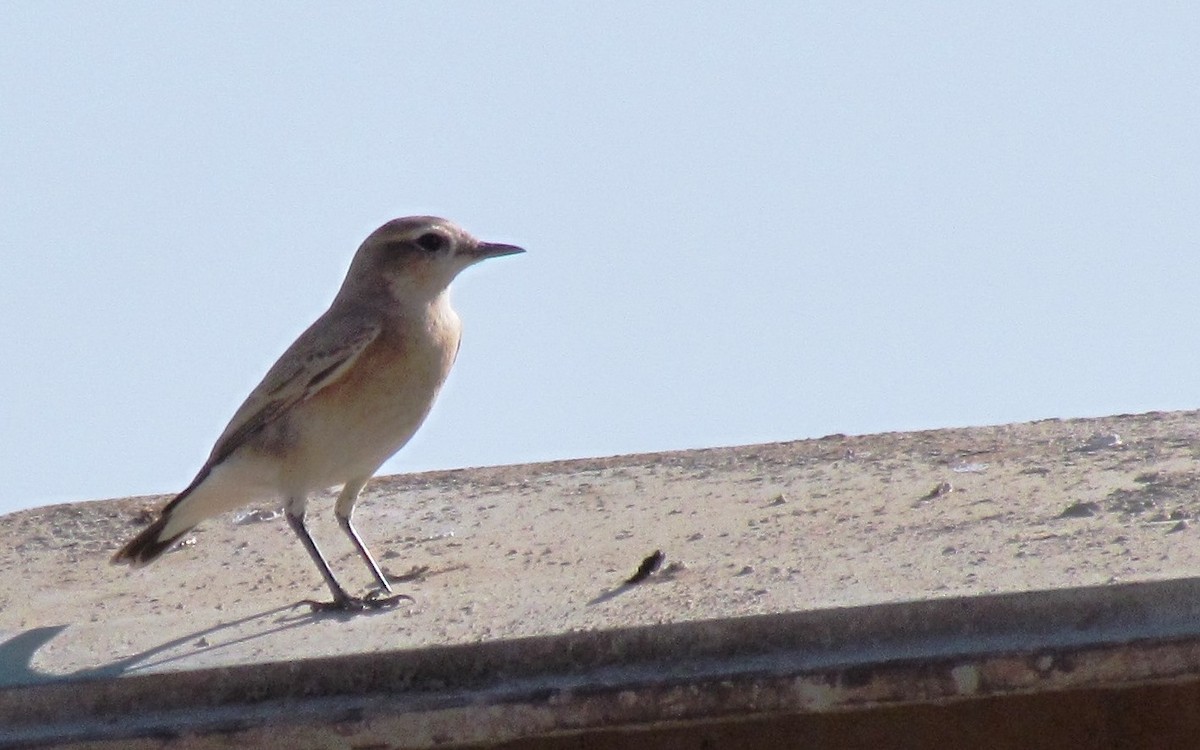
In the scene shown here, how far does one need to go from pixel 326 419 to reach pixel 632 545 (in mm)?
1475

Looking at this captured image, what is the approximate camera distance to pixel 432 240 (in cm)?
736

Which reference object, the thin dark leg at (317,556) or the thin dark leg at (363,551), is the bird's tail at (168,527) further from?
the thin dark leg at (363,551)

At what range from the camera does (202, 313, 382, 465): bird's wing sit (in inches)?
266

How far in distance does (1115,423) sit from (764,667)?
149 inches

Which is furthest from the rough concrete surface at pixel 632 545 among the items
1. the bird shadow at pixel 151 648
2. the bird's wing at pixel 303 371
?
the bird's wing at pixel 303 371

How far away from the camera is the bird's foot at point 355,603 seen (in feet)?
16.8

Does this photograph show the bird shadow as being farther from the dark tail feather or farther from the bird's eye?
the bird's eye

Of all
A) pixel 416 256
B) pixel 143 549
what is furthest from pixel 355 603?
pixel 416 256

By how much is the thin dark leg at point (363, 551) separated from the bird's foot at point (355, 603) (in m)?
0.36

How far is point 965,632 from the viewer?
3898 mm

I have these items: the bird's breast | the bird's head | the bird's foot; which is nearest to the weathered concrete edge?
the bird's foot

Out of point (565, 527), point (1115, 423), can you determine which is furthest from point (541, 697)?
point (1115, 423)

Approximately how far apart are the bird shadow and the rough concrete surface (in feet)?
0.04

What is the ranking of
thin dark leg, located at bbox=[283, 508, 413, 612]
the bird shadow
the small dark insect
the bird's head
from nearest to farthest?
the bird shadow → the small dark insect → thin dark leg, located at bbox=[283, 508, 413, 612] → the bird's head
